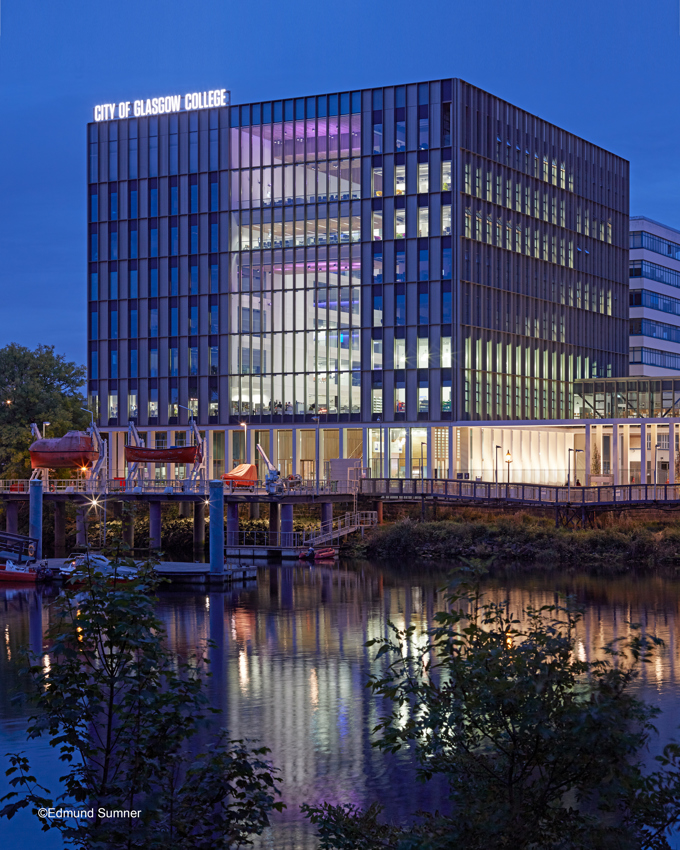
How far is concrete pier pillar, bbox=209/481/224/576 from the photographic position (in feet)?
193

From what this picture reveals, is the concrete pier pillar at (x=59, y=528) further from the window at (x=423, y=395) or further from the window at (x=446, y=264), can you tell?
the window at (x=446, y=264)

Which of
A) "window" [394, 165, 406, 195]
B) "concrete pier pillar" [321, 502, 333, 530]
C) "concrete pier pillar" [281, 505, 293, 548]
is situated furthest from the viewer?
"window" [394, 165, 406, 195]

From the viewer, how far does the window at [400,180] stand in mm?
97500

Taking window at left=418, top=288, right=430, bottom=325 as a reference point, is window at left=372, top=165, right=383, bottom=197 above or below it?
above

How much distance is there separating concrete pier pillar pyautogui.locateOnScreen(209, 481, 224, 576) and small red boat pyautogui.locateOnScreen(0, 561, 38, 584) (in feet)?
36.4

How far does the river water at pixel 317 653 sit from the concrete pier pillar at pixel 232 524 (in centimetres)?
922

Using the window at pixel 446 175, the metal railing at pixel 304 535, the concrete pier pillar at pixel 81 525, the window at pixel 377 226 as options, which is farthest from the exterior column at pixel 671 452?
the concrete pier pillar at pixel 81 525

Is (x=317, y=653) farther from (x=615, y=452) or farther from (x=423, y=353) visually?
(x=423, y=353)

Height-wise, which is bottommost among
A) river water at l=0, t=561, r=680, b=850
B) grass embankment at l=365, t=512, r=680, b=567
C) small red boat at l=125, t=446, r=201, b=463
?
river water at l=0, t=561, r=680, b=850

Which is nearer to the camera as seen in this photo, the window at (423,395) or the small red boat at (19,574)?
the small red boat at (19,574)

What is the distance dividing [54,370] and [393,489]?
34.7 meters

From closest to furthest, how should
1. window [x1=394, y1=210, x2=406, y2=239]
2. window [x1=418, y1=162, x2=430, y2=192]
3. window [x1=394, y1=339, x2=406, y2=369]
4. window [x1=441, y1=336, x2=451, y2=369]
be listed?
window [x1=441, y1=336, x2=451, y2=369], window [x1=418, y1=162, x2=430, y2=192], window [x1=394, y1=210, x2=406, y2=239], window [x1=394, y1=339, x2=406, y2=369]

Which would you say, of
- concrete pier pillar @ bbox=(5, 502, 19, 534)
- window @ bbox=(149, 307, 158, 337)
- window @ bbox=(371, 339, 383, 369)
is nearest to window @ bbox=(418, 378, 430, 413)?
window @ bbox=(371, 339, 383, 369)

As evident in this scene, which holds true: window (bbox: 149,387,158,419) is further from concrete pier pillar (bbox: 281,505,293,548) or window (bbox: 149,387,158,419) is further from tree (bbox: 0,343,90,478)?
concrete pier pillar (bbox: 281,505,293,548)
